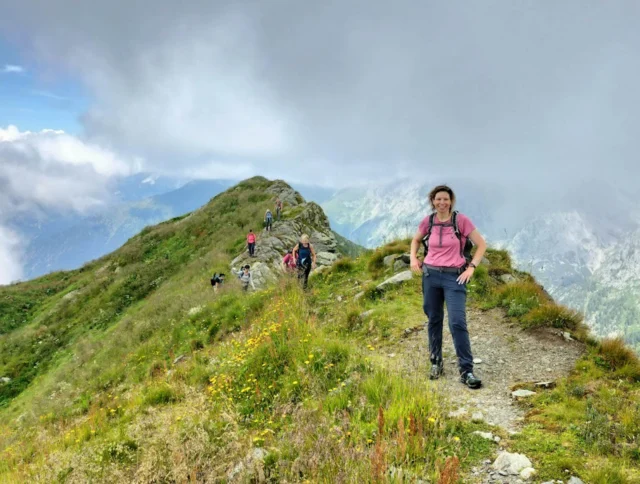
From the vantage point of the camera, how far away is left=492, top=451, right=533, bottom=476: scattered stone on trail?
3.24 meters

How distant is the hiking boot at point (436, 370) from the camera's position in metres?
5.48

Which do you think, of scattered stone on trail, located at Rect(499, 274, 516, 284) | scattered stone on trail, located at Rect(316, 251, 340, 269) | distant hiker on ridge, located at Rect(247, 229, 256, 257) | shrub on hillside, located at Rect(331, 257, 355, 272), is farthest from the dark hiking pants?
distant hiker on ridge, located at Rect(247, 229, 256, 257)

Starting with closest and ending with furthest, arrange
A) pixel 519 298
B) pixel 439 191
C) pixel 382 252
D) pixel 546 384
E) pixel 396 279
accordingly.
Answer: pixel 546 384 → pixel 439 191 → pixel 519 298 → pixel 396 279 → pixel 382 252

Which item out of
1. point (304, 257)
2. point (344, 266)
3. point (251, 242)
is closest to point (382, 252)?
point (344, 266)

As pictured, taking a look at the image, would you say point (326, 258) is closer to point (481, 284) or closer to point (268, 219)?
point (268, 219)

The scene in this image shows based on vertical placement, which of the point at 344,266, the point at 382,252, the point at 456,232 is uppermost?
the point at 382,252

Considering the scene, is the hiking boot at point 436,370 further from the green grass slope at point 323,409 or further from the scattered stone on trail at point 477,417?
the scattered stone on trail at point 477,417

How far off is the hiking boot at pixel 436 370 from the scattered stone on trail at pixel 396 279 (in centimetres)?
462

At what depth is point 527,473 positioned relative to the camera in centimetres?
317

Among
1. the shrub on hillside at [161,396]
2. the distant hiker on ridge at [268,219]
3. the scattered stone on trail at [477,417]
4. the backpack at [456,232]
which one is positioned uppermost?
the distant hiker on ridge at [268,219]

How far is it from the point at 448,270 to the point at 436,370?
1519mm

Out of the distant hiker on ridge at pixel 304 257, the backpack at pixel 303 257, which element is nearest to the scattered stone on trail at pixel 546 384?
the distant hiker on ridge at pixel 304 257

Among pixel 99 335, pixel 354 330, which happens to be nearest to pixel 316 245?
pixel 99 335

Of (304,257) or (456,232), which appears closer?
(456,232)
